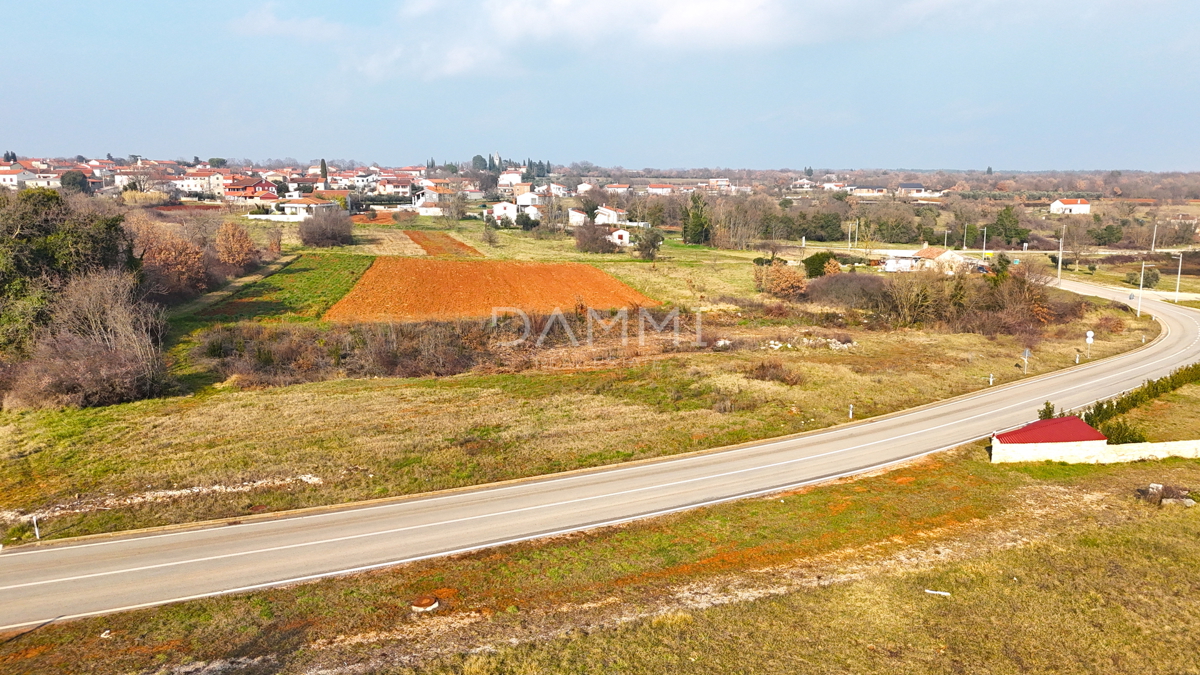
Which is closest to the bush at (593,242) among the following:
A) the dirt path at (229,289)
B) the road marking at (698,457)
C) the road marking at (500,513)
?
the dirt path at (229,289)

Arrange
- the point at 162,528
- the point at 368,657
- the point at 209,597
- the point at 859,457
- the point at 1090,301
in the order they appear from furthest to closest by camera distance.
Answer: the point at 1090,301, the point at 859,457, the point at 162,528, the point at 209,597, the point at 368,657

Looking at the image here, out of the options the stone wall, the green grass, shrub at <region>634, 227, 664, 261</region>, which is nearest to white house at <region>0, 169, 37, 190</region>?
the green grass

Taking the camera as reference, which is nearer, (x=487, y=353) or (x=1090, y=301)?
(x=487, y=353)

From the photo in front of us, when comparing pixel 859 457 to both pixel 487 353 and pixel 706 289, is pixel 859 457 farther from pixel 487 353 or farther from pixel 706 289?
pixel 706 289

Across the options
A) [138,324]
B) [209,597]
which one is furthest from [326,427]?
[138,324]

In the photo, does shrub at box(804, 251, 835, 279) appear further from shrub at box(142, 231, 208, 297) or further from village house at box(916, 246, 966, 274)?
shrub at box(142, 231, 208, 297)
